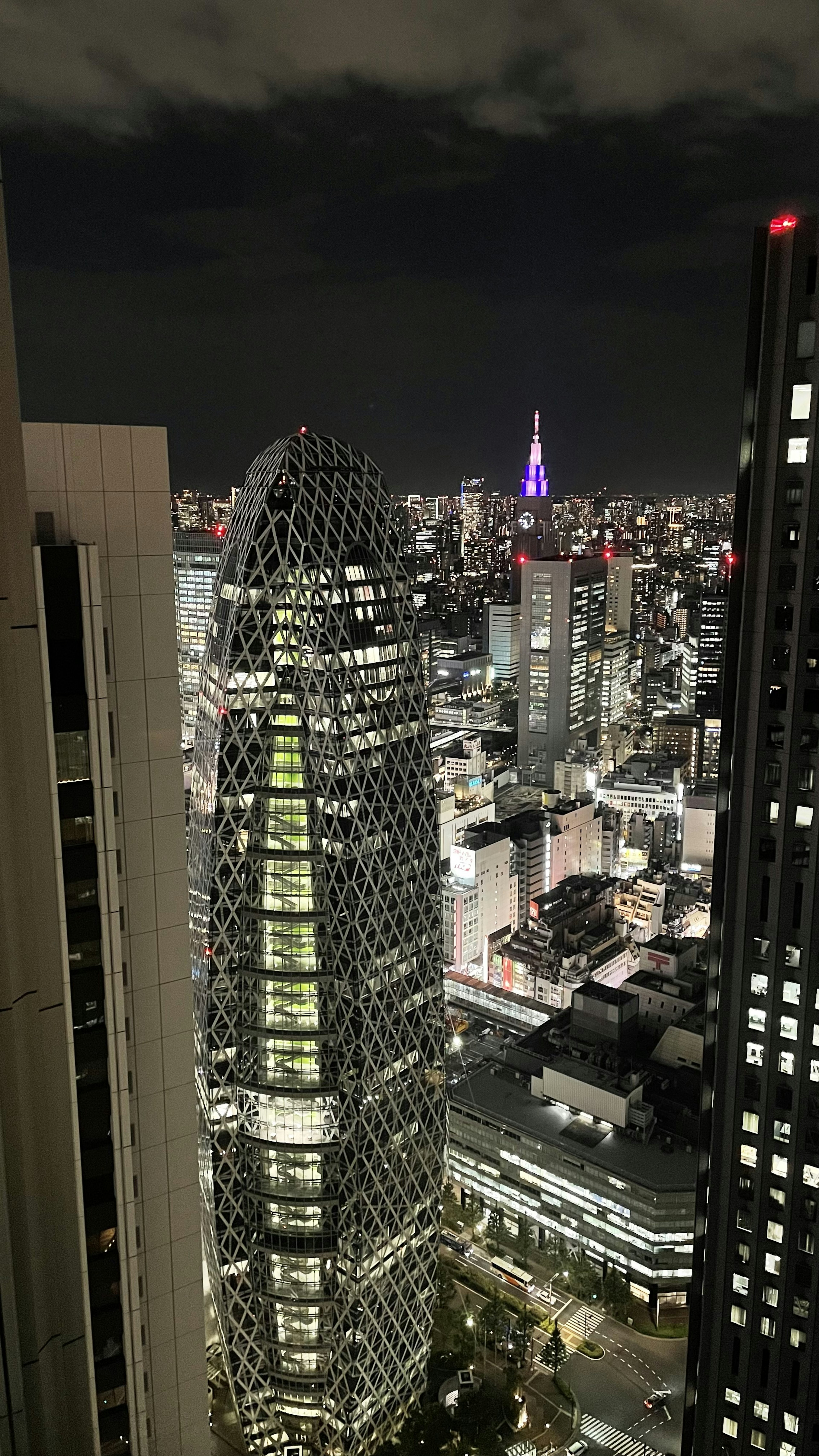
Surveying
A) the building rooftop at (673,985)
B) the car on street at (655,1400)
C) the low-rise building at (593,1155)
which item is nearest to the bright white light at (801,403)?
the low-rise building at (593,1155)

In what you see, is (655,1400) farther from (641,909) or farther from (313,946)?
(641,909)

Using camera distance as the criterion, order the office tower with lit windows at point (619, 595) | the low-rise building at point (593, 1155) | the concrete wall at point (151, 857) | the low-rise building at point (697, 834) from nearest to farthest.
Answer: the concrete wall at point (151, 857)
the low-rise building at point (593, 1155)
the low-rise building at point (697, 834)
the office tower with lit windows at point (619, 595)

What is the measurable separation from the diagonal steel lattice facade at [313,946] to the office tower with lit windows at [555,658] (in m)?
40.4

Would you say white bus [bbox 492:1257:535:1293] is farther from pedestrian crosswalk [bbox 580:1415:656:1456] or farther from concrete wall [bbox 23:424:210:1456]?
concrete wall [bbox 23:424:210:1456]

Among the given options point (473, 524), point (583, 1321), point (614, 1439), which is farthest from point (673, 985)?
point (473, 524)

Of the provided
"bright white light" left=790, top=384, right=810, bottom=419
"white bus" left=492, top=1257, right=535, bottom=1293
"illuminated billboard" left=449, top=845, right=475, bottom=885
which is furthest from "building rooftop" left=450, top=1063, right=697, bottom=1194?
"bright white light" left=790, top=384, right=810, bottom=419

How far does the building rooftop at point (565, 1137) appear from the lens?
20219 mm

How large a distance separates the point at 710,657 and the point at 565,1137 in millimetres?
42908

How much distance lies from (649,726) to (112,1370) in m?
60.6

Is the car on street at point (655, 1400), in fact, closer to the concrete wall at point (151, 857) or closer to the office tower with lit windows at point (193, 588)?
the concrete wall at point (151, 857)

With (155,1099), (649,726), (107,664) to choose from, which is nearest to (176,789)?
(107,664)

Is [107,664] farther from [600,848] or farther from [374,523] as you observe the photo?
[600,848]

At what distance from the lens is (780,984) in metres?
10.3

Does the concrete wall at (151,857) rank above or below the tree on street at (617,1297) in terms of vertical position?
above
